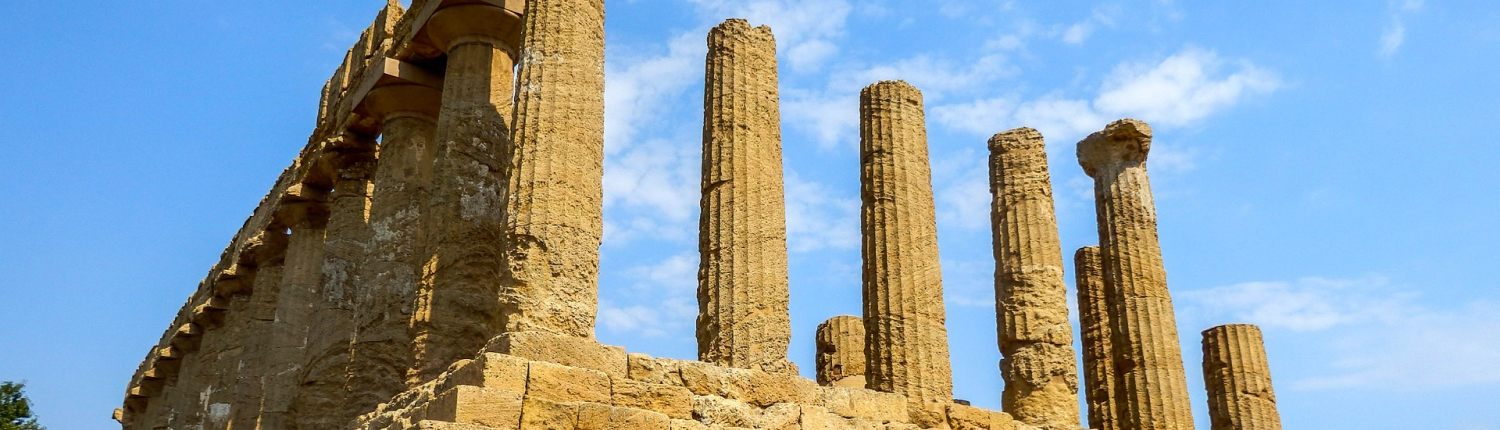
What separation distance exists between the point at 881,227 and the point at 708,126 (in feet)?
10.7

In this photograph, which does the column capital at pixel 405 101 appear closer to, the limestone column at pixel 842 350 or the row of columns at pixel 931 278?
the row of columns at pixel 931 278

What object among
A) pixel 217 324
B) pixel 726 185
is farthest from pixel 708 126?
pixel 217 324

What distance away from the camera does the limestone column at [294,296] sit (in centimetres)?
1766

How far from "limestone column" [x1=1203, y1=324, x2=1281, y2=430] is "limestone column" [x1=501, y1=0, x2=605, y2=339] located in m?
14.1

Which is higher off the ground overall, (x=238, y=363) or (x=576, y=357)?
(x=238, y=363)

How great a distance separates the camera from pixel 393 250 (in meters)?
15.3

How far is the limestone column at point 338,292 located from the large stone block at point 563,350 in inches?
183

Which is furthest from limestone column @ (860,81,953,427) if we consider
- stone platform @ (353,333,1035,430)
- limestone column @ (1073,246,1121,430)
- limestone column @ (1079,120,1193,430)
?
limestone column @ (1073,246,1121,430)

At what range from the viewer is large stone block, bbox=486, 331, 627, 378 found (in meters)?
10.3

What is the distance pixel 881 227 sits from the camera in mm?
16688

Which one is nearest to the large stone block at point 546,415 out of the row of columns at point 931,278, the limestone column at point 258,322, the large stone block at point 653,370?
the large stone block at point 653,370

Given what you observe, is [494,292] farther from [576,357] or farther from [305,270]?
[305,270]

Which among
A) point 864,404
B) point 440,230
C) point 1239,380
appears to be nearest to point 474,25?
point 440,230

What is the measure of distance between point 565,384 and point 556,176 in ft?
8.10
